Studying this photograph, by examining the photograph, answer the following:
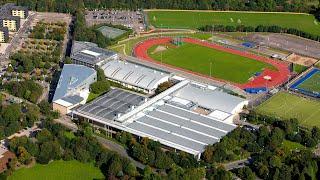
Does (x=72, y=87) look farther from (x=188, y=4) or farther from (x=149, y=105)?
(x=188, y=4)

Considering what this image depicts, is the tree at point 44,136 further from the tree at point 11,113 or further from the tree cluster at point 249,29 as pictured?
the tree cluster at point 249,29

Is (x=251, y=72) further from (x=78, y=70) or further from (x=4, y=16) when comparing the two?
(x=4, y=16)

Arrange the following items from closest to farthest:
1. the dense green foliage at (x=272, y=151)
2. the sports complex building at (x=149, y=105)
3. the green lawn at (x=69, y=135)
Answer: the dense green foliage at (x=272, y=151) → the sports complex building at (x=149, y=105) → the green lawn at (x=69, y=135)

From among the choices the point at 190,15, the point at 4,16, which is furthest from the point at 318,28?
the point at 4,16

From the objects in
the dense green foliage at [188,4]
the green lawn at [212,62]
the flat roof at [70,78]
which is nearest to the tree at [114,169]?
the flat roof at [70,78]

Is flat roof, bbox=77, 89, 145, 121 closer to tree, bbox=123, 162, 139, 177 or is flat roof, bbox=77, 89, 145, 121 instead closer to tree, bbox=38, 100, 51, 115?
tree, bbox=38, 100, 51, 115
